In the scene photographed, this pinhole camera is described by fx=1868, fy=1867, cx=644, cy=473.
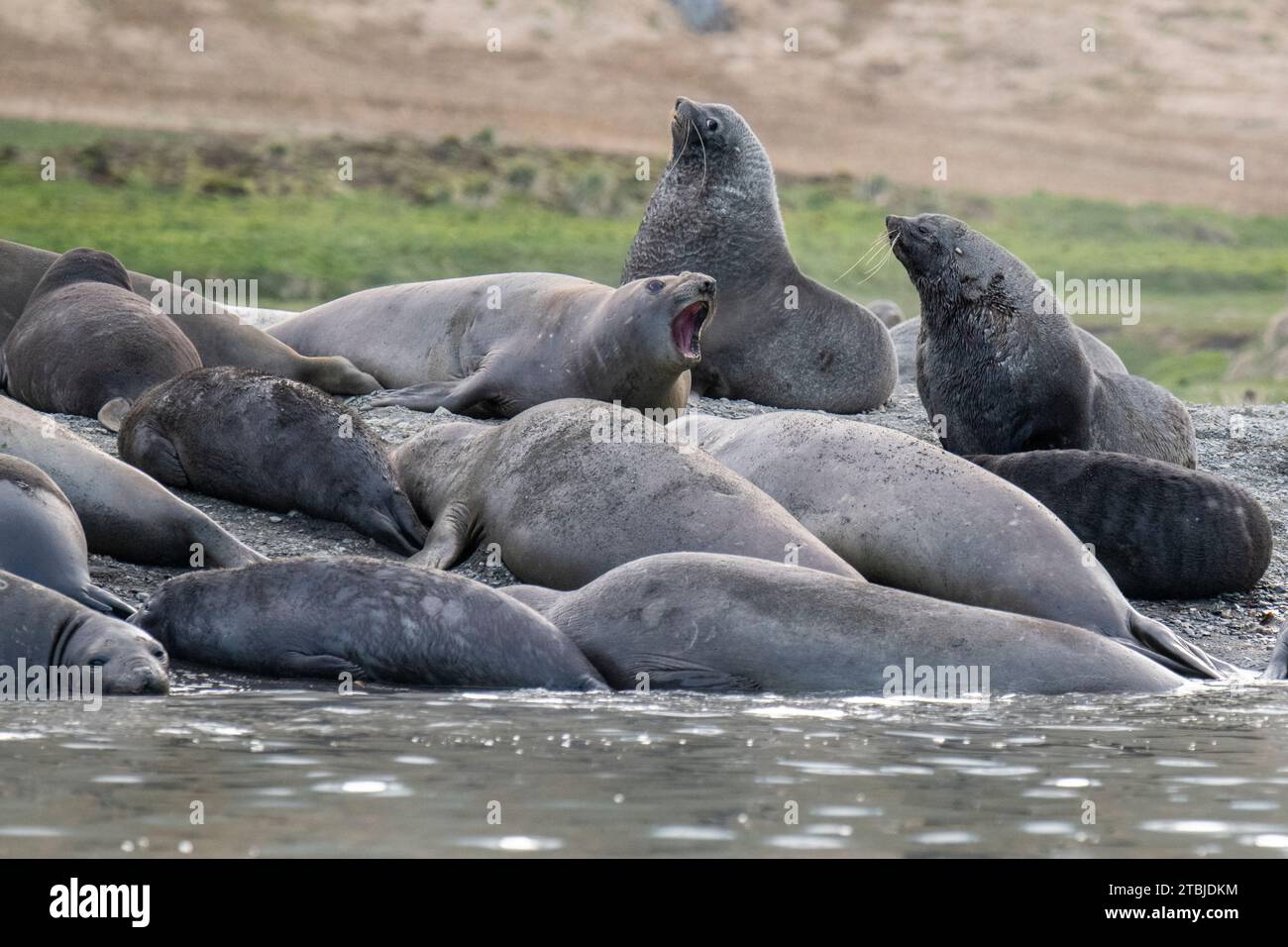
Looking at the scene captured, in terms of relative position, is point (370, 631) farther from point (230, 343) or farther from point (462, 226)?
point (462, 226)

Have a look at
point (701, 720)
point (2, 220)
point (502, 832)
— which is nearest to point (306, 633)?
point (701, 720)

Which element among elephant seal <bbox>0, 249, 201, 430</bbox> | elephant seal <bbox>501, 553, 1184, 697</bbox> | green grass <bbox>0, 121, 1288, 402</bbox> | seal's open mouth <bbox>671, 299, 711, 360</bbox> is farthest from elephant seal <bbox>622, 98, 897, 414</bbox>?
green grass <bbox>0, 121, 1288, 402</bbox>

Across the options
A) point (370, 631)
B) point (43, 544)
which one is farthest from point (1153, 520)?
point (43, 544)

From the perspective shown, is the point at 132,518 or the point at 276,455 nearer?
the point at 132,518

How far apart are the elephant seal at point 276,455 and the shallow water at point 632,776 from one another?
1915 mm

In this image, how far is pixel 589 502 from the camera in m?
6.45

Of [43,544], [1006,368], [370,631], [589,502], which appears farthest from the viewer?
[1006,368]

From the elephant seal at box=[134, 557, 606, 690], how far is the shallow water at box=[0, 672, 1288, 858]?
6.1 inches

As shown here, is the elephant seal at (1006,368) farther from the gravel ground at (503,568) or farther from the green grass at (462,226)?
the green grass at (462,226)

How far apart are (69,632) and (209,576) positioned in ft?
1.49

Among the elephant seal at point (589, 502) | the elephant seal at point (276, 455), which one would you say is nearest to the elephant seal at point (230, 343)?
the elephant seal at point (276, 455)

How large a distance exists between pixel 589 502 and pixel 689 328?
2.25 meters

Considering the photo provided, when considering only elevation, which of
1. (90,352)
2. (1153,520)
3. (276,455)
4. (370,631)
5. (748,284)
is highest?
(748,284)

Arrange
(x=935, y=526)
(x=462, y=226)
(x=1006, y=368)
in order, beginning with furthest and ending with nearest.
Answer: (x=462, y=226), (x=1006, y=368), (x=935, y=526)
